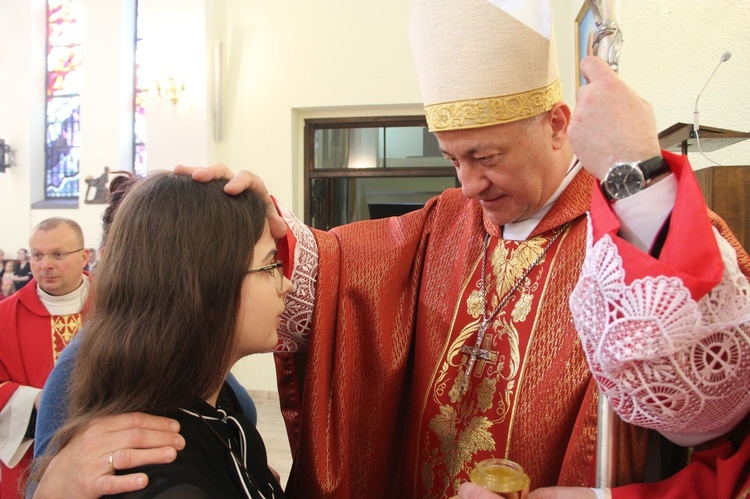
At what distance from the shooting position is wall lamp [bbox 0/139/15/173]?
756 cm

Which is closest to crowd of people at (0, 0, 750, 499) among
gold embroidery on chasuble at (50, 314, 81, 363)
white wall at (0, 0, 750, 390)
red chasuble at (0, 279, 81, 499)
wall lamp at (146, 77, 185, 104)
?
red chasuble at (0, 279, 81, 499)

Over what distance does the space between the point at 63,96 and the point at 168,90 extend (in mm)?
2680

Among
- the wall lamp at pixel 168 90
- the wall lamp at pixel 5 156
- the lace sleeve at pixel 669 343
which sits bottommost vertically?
the lace sleeve at pixel 669 343

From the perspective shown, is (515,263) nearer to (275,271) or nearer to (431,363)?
(431,363)

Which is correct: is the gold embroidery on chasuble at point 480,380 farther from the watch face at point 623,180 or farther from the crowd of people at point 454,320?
the watch face at point 623,180

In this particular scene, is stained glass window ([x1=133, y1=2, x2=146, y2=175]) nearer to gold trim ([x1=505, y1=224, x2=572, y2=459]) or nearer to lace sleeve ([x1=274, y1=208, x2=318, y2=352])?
lace sleeve ([x1=274, y1=208, x2=318, y2=352])

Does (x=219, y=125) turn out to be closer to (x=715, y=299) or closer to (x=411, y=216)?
(x=411, y=216)

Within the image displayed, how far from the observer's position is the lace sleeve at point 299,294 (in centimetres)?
149

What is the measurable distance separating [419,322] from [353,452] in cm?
38

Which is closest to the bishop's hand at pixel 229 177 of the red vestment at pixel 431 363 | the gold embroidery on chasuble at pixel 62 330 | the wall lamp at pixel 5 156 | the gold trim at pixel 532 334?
the red vestment at pixel 431 363

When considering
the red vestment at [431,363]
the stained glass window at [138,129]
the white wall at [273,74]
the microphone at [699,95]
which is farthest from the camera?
the stained glass window at [138,129]

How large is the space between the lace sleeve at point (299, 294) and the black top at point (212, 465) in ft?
0.93

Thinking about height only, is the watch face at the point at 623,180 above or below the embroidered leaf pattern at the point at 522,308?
above

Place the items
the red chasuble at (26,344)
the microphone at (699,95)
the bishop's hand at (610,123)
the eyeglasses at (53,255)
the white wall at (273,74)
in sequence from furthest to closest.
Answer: the white wall at (273,74)
the eyeglasses at (53,255)
the red chasuble at (26,344)
the microphone at (699,95)
the bishop's hand at (610,123)
